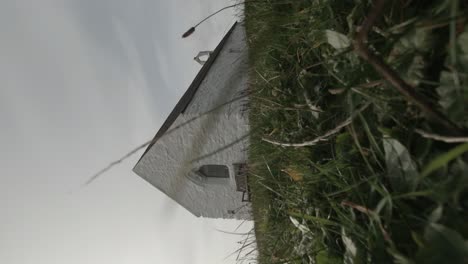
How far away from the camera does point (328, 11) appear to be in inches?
59.9

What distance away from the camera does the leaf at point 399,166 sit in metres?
1.02

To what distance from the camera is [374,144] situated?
3.66 ft

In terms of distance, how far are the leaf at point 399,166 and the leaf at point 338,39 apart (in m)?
0.42

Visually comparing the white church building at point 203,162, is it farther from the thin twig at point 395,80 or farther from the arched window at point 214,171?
the thin twig at point 395,80

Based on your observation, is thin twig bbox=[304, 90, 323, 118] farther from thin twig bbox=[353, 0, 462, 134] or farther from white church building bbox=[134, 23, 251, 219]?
white church building bbox=[134, 23, 251, 219]

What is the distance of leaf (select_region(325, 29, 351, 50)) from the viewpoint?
4.27 feet

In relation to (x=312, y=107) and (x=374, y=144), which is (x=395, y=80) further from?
(x=312, y=107)

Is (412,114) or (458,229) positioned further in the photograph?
(412,114)

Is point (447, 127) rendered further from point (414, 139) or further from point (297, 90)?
point (297, 90)

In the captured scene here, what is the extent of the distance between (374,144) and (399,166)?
0.11 m

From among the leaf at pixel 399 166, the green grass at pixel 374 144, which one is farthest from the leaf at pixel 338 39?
the leaf at pixel 399 166

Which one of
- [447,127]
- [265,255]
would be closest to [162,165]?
[265,255]

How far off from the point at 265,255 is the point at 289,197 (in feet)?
1.38

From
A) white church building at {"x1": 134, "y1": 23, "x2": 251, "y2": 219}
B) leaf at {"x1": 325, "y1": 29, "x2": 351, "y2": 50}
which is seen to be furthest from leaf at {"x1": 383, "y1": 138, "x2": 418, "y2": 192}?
white church building at {"x1": 134, "y1": 23, "x2": 251, "y2": 219}
